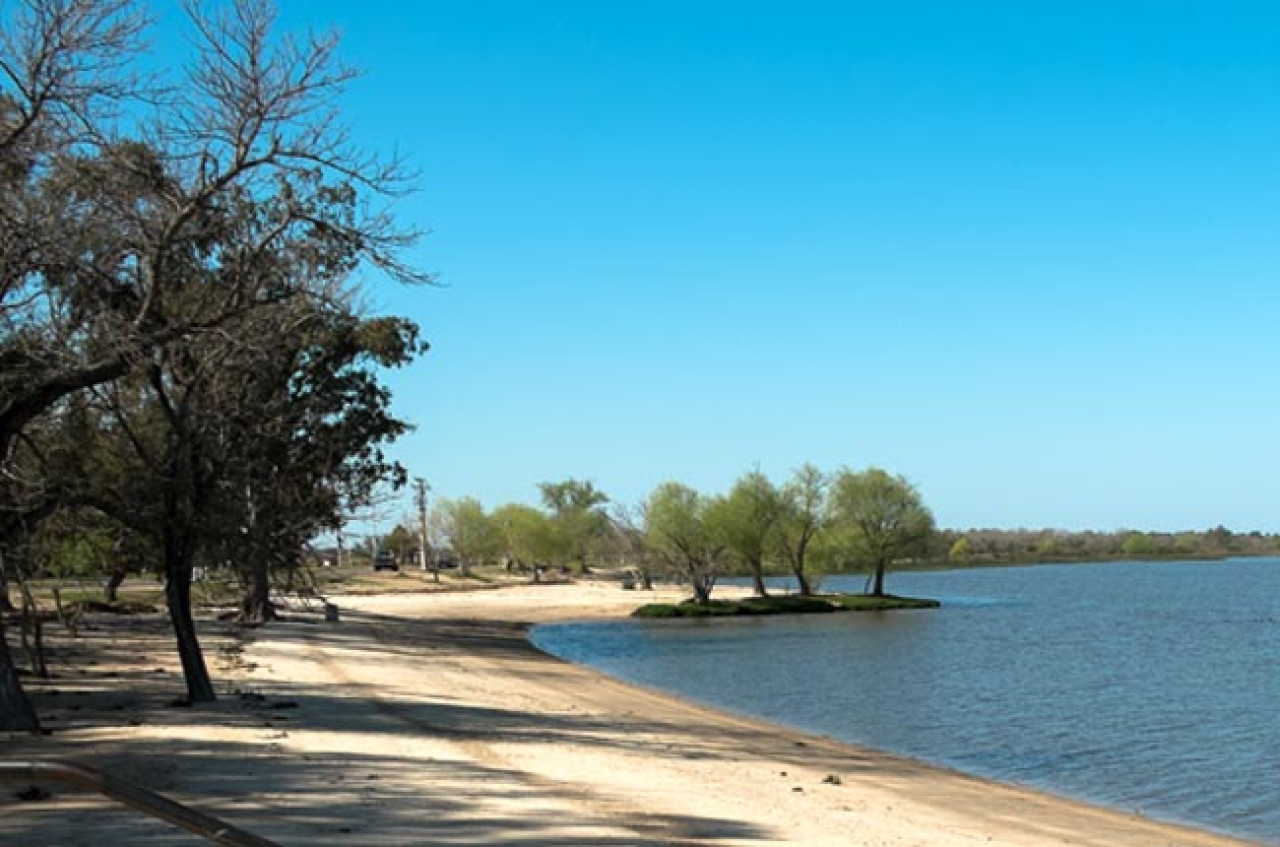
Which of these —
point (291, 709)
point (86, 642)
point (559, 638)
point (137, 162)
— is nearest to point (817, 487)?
point (559, 638)

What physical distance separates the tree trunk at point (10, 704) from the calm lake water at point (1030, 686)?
15.5 metres

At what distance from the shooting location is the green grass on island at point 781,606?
264 ft

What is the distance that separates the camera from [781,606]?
272 feet

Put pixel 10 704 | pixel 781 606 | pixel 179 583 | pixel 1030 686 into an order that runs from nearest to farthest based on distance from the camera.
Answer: pixel 10 704
pixel 179 583
pixel 1030 686
pixel 781 606

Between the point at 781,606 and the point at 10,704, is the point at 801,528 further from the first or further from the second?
the point at 10,704

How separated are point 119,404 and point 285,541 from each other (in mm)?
3332

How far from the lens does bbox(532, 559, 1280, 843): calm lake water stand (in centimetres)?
2341

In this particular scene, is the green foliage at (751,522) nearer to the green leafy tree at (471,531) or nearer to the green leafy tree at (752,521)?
the green leafy tree at (752,521)

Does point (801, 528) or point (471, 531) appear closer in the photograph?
point (801, 528)

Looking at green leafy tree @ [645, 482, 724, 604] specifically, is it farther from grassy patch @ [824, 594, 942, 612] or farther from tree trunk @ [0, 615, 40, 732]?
tree trunk @ [0, 615, 40, 732]

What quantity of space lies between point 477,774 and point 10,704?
6193mm

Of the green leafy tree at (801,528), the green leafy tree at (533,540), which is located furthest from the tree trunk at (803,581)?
the green leafy tree at (533,540)

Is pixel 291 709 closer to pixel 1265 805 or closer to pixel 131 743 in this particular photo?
pixel 131 743

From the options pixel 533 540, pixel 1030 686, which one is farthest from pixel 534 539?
pixel 1030 686
